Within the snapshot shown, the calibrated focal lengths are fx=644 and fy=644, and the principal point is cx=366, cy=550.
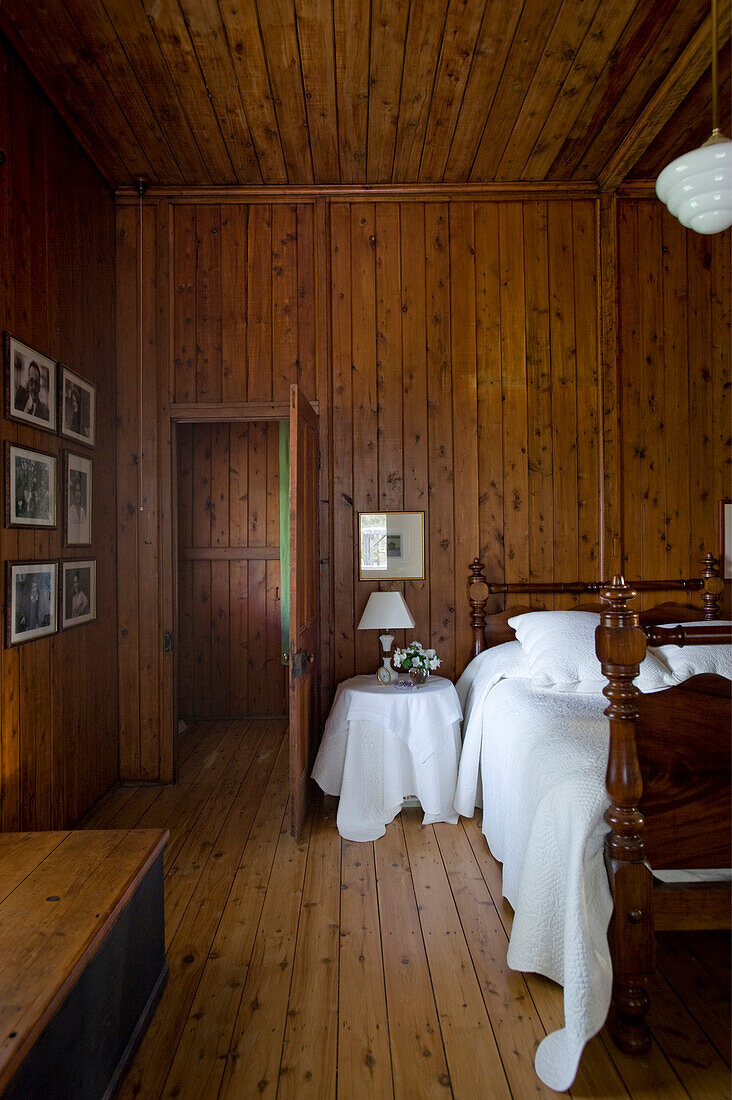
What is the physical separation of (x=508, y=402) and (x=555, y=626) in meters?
1.32

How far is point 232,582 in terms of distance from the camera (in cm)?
491

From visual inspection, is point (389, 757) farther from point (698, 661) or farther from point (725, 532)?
point (725, 532)

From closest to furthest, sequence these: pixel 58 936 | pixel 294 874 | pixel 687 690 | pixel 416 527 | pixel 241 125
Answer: pixel 58 936
pixel 687 690
pixel 294 874
pixel 241 125
pixel 416 527

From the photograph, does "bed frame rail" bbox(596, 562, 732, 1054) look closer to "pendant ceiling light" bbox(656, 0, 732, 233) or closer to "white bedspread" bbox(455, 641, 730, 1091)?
"white bedspread" bbox(455, 641, 730, 1091)

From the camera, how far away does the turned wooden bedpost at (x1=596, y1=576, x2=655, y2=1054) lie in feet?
5.23

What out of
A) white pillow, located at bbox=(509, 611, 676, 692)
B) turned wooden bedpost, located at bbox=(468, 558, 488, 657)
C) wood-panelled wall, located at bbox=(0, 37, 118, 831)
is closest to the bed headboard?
turned wooden bedpost, located at bbox=(468, 558, 488, 657)

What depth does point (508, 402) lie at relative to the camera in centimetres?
356

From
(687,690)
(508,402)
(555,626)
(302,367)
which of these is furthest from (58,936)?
(508,402)

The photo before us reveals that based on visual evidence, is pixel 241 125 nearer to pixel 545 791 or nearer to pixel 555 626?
pixel 555 626

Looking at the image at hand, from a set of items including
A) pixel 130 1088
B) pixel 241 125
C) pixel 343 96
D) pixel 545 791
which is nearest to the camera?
pixel 130 1088

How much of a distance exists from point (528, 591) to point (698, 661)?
1.01 meters

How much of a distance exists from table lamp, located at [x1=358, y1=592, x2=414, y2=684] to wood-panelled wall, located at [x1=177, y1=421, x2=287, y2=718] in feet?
6.00

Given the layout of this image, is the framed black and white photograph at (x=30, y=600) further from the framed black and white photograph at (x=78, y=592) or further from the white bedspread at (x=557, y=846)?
the white bedspread at (x=557, y=846)

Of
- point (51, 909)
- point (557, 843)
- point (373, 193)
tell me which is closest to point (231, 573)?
point (373, 193)
